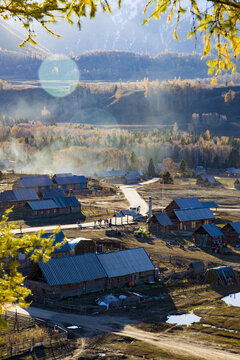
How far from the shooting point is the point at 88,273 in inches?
1679

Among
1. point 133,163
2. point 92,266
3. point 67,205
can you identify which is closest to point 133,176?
point 133,163

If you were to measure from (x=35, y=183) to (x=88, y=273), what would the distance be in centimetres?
7037

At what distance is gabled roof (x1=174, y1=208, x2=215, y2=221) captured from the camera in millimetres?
74938

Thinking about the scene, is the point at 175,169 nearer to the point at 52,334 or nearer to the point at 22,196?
the point at 22,196

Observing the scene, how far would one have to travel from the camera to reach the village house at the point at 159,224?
72375 mm

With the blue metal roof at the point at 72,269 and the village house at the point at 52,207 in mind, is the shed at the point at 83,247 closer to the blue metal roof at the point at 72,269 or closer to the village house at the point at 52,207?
the blue metal roof at the point at 72,269

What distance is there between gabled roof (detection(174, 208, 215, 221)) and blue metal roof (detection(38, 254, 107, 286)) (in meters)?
32.4

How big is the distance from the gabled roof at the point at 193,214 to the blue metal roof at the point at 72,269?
32.4m

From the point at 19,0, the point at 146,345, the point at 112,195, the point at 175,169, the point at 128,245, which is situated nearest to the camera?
the point at 19,0

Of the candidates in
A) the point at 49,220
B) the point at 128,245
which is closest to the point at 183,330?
the point at 128,245

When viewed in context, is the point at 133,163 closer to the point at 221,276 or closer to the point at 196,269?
the point at 196,269

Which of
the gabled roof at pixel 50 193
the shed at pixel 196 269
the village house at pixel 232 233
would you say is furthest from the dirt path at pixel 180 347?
the gabled roof at pixel 50 193

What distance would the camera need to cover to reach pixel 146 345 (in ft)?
102

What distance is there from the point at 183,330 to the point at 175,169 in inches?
5433
